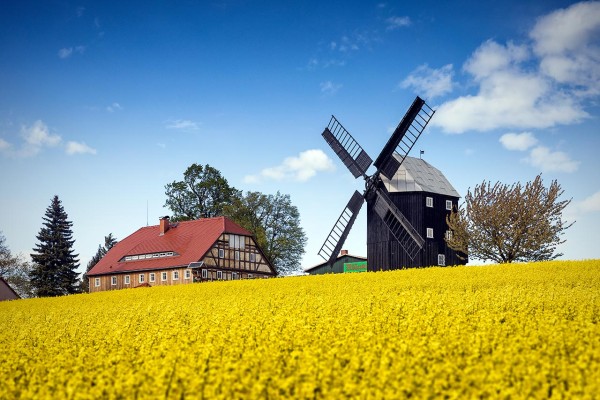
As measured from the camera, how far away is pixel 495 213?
40062 mm

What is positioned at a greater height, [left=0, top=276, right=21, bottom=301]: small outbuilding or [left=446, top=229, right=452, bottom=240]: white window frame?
[left=446, top=229, right=452, bottom=240]: white window frame

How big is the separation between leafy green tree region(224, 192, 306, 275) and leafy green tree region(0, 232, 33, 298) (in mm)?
28109

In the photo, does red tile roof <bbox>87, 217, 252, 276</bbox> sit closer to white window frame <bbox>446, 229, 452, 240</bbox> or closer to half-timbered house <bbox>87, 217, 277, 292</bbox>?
half-timbered house <bbox>87, 217, 277, 292</bbox>

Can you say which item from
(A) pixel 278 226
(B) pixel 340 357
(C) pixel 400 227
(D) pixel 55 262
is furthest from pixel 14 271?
(B) pixel 340 357

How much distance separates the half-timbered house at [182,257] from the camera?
188 feet

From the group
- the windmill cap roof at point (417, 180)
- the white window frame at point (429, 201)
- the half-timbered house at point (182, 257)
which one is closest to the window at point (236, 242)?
the half-timbered house at point (182, 257)

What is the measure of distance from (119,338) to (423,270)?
19929 millimetres

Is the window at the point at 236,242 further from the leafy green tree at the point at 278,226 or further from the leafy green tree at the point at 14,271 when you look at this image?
the leafy green tree at the point at 14,271

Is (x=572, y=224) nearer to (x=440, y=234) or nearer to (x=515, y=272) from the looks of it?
(x=440, y=234)

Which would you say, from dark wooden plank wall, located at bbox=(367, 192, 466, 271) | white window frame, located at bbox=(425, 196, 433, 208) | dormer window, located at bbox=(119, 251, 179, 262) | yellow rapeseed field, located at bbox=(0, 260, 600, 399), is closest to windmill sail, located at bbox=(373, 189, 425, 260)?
dark wooden plank wall, located at bbox=(367, 192, 466, 271)

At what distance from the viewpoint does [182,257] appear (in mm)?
57594

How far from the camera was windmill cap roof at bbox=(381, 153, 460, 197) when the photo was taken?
1564 inches

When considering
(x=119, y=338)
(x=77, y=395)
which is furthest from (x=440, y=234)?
(x=77, y=395)

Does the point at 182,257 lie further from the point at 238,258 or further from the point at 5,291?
the point at 5,291
